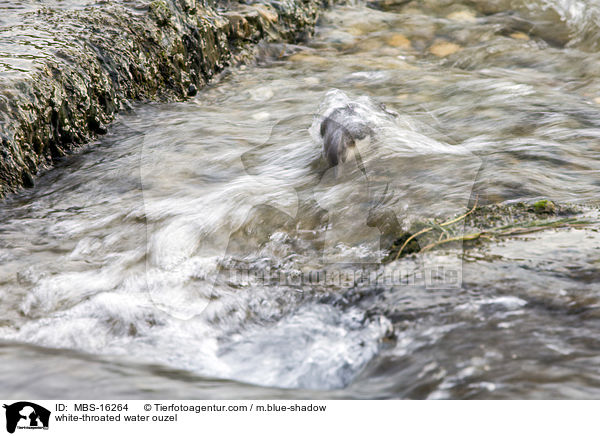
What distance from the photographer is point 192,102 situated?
5.13 metres

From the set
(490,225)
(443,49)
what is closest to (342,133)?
(490,225)

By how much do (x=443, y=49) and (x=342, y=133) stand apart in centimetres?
343

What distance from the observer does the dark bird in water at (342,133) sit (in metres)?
3.49

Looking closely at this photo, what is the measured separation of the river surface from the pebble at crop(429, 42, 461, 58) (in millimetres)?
950

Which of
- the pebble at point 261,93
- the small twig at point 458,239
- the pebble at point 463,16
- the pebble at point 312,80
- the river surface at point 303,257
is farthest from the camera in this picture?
the pebble at point 463,16

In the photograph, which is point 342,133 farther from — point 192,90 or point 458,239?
point 192,90

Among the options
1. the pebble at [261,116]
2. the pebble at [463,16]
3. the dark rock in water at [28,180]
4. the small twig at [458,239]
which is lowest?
the dark rock in water at [28,180]

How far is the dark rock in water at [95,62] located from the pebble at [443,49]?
192 centimetres

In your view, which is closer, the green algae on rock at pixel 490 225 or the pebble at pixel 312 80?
the green algae on rock at pixel 490 225

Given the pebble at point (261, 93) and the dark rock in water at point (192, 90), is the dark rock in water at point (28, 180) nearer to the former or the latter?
the dark rock in water at point (192, 90)

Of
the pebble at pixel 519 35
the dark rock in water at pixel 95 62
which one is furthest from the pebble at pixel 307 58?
the pebble at pixel 519 35

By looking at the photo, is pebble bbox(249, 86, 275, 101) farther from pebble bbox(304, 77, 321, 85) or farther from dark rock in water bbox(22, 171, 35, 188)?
dark rock in water bbox(22, 171, 35, 188)
